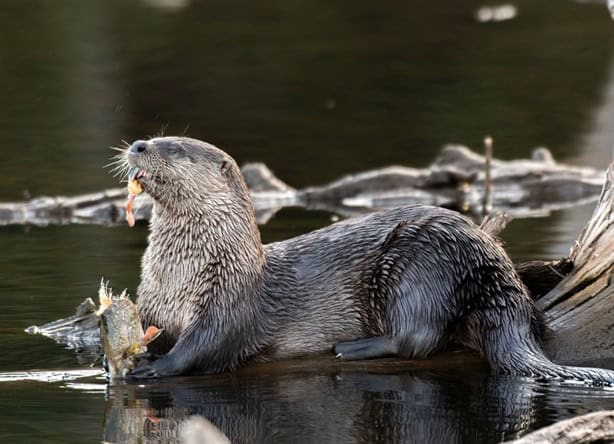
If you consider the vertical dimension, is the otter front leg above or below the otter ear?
below

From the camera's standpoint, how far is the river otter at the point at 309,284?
5.98 m

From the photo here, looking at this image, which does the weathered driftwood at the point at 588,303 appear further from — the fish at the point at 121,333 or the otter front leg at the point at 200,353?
the fish at the point at 121,333

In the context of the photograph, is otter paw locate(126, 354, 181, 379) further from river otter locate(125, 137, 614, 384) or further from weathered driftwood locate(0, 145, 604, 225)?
weathered driftwood locate(0, 145, 604, 225)

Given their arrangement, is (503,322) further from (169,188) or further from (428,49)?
(428,49)

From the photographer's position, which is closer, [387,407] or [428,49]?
[387,407]

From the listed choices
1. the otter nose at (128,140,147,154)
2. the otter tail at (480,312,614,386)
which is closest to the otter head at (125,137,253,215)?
the otter nose at (128,140,147,154)

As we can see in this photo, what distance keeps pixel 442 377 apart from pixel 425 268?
0.44 meters

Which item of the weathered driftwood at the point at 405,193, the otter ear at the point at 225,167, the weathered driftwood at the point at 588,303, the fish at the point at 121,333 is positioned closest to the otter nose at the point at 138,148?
the otter ear at the point at 225,167

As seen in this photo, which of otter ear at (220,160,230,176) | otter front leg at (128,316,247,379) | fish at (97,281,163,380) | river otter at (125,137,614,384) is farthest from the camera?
otter ear at (220,160,230,176)

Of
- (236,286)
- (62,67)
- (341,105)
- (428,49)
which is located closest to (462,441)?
(236,286)

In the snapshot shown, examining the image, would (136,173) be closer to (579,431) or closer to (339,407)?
(339,407)

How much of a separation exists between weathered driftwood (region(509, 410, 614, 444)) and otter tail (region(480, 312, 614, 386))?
1.36m

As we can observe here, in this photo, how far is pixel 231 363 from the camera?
5.95 metres

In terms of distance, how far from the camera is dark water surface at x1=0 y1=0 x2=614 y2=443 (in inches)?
210
